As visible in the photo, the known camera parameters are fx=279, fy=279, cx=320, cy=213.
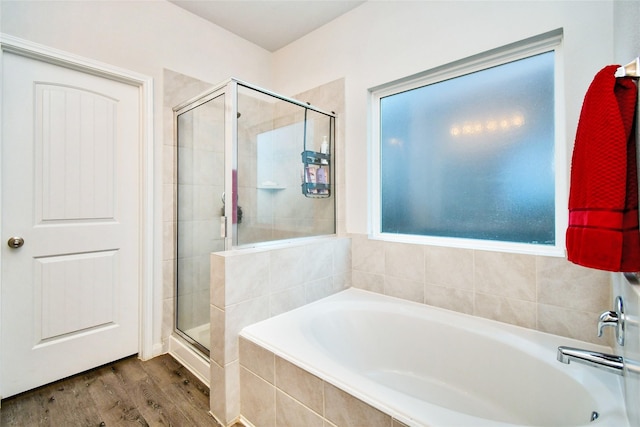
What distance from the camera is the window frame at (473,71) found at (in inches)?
56.1

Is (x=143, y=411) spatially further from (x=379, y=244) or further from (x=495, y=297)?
(x=495, y=297)

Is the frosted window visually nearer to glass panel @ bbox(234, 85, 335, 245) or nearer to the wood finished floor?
glass panel @ bbox(234, 85, 335, 245)

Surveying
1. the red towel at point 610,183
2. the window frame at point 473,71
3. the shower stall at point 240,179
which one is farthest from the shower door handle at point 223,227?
the red towel at point 610,183

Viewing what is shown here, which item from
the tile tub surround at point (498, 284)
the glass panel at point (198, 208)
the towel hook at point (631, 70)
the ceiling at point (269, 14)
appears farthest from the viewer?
the ceiling at point (269, 14)

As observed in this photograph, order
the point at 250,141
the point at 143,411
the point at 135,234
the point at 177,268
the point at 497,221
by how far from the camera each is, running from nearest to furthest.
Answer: the point at 143,411, the point at 497,221, the point at 250,141, the point at 135,234, the point at 177,268

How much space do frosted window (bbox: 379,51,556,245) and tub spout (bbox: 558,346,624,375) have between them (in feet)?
2.20

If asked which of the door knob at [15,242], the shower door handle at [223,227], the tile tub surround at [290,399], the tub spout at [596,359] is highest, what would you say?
the shower door handle at [223,227]

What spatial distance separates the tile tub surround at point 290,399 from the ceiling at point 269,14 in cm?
239

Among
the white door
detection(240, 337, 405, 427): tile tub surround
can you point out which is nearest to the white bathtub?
detection(240, 337, 405, 427): tile tub surround

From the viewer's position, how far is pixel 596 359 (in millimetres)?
934

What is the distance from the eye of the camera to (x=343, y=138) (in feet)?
7.32

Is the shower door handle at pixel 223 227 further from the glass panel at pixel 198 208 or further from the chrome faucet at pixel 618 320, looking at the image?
the chrome faucet at pixel 618 320

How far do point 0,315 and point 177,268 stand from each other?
91 centimetres

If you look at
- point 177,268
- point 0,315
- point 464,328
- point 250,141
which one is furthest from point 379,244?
point 0,315
